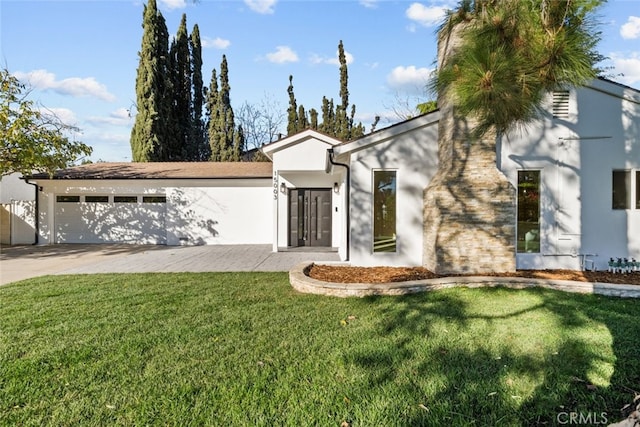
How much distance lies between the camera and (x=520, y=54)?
4656 millimetres

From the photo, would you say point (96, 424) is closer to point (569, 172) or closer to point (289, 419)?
point (289, 419)

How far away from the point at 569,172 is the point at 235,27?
29.6 feet

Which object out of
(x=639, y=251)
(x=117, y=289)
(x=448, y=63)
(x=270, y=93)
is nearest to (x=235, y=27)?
(x=448, y=63)

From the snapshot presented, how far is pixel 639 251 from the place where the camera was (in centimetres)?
879

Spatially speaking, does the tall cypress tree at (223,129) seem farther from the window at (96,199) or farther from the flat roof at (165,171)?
the window at (96,199)

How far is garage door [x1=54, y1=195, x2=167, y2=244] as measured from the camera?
1641 cm

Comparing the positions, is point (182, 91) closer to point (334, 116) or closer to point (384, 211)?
point (334, 116)

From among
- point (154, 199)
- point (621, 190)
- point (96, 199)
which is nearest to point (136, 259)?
point (154, 199)

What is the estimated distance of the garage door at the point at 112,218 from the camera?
1641 cm

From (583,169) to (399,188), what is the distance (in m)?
4.60

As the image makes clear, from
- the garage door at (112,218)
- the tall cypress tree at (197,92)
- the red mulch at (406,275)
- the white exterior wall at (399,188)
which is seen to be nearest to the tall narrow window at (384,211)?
the white exterior wall at (399,188)

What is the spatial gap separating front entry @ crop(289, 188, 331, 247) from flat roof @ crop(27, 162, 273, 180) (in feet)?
6.81

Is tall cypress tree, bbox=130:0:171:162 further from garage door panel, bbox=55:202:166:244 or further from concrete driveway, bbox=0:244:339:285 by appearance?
concrete driveway, bbox=0:244:339:285

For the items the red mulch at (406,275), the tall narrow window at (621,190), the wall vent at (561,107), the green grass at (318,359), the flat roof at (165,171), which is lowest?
the green grass at (318,359)
